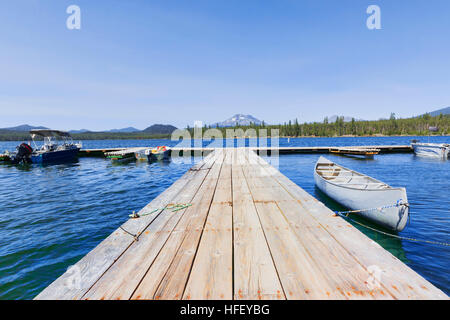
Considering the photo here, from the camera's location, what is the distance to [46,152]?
23.5 metres

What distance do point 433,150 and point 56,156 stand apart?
1842 inches

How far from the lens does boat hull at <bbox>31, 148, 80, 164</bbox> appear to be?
23.0 m

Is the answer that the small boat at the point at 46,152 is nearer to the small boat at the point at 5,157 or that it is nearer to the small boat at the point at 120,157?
the small boat at the point at 5,157

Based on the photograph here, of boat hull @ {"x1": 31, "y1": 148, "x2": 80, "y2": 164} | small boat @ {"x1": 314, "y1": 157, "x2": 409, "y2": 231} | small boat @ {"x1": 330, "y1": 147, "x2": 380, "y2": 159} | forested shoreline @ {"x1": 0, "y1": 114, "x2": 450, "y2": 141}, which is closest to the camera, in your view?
small boat @ {"x1": 314, "y1": 157, "x2": 409, "y2": 231}

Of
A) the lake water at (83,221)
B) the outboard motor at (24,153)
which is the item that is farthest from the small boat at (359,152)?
the outboard motor at (24,153)

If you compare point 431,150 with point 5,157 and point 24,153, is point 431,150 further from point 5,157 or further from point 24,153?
point 5,157

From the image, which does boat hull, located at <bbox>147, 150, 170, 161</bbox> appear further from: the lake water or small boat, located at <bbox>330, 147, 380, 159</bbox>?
small boat, located at <bbox>330, 147, 380, 159</bbox>

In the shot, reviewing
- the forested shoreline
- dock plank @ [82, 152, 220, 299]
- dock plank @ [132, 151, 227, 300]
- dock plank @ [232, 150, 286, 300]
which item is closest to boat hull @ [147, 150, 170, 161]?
dock plank @ [82, 152, 220, 299]

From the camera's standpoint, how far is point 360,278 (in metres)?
2.55

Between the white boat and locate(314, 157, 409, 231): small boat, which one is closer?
locate(314, 157, 409, 231): small boat

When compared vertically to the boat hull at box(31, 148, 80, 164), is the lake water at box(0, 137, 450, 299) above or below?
below

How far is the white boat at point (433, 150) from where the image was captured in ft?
70.7
